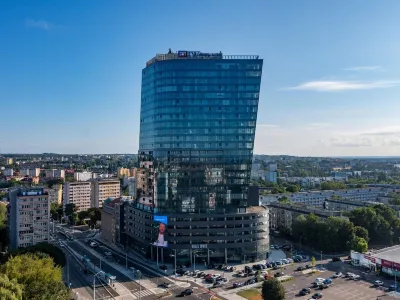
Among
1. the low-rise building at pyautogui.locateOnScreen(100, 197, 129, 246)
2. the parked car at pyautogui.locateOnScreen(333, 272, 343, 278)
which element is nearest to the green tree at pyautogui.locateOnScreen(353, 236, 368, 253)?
the parked car at pyautogui.locateOnScreen(333, 272, 343, 278)

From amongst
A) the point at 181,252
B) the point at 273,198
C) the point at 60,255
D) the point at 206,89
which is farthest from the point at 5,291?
the point at 273,198

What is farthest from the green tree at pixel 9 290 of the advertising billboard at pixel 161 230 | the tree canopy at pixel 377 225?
the tree canopy at pixel 377 225

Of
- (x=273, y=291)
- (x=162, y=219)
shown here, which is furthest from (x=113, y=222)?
(x=273, y=291)

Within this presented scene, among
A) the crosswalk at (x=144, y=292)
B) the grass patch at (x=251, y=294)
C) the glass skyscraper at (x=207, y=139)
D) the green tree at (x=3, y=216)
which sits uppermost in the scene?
the glass skyscraper at (x=207, y=139)

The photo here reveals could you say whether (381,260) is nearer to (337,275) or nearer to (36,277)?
(337,275)

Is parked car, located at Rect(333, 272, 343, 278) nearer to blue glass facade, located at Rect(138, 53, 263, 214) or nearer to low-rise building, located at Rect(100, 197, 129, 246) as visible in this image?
blue glass facade, located at Rect(138, 53, 263, 214)

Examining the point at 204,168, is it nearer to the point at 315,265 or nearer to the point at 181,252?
the point at 181,252

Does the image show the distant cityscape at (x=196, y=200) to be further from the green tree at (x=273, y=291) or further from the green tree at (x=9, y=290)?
the green tree at (x=9, y=290)
